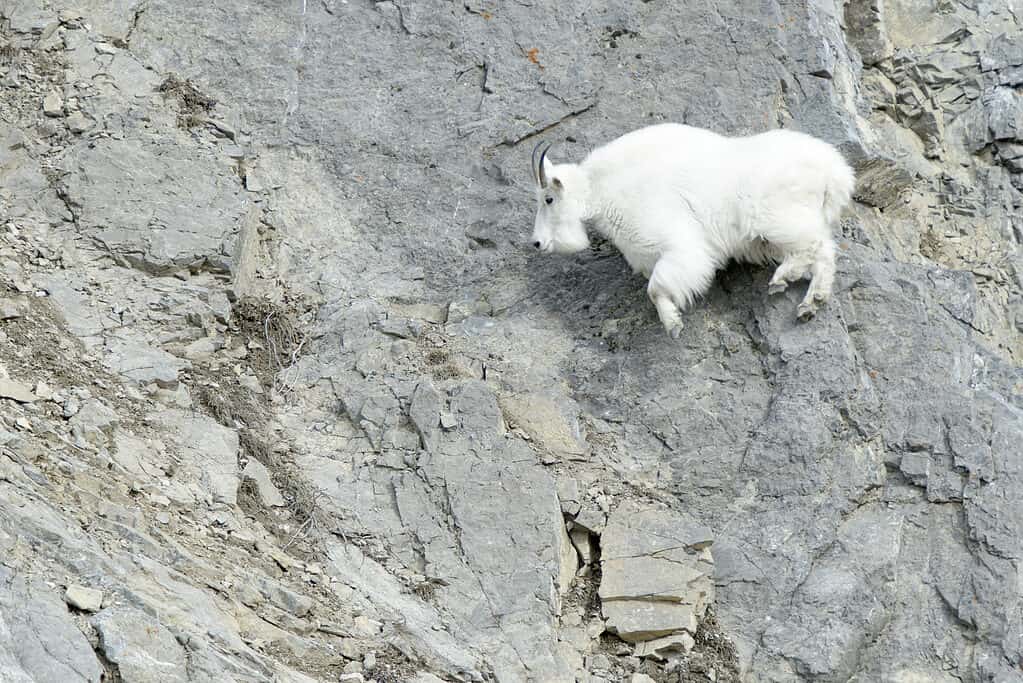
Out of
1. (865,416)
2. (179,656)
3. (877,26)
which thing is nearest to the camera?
(179,656)

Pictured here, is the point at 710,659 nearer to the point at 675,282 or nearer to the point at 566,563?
the point at 566,563

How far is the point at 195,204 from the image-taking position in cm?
1052

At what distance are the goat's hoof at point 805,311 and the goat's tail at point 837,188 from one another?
0.82 meters

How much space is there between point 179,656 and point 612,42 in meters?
7.61

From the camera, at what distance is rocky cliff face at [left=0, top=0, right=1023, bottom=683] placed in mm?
7738

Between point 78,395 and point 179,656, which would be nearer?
point 179,656

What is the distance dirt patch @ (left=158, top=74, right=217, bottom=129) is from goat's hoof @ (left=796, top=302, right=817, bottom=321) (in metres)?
5.81

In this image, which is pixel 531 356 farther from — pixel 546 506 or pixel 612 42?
pixel 612 42

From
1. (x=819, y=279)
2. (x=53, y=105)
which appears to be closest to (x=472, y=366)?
(x=819, y=279)

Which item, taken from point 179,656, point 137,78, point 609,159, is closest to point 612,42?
point 609,159

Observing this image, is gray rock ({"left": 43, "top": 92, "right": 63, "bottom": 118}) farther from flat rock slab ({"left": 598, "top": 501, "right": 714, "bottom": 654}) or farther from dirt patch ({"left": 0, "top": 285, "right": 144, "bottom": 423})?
flat rock slab ({"left": 598, "top": 501, "right": 714, "bottom": 654})

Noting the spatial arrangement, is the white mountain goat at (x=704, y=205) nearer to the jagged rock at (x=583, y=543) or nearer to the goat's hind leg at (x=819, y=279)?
the goat's hind leg at (x=819, y=279)

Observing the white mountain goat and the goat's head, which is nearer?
the white mountain goat

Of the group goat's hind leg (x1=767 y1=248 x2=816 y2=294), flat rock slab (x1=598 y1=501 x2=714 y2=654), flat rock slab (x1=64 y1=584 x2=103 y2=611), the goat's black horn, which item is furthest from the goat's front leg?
flat rock slab (x1=64 y1=584 x2=103 y2=611)
